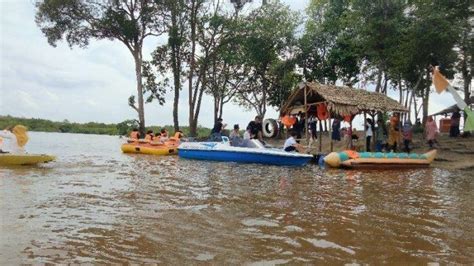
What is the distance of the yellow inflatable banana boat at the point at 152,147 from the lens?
20.1 metres

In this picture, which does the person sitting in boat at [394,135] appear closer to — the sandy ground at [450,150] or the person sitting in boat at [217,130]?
the sandy ground at [450,150]

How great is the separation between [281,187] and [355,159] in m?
6.32

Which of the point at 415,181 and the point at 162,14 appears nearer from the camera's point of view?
the point at 415,181

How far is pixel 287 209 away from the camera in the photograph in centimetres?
679

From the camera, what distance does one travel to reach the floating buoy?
71.5ft

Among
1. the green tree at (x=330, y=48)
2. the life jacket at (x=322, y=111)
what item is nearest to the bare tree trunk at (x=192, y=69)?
the green tree at (x=330, y=48)

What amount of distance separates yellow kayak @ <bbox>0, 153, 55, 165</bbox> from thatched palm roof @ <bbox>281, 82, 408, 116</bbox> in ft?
34.7

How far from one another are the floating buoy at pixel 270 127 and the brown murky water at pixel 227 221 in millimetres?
11533

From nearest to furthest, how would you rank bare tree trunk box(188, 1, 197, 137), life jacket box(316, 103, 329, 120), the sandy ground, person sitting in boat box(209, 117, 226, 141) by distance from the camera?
the sandy ground
person sitting in boat box(209, 117, 226, 141)
life jacket box(316, 103, 329, 120)
bare tree trunk box(188, 1, 197, 137)

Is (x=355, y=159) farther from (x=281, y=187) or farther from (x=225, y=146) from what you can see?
(x=281, y=187)

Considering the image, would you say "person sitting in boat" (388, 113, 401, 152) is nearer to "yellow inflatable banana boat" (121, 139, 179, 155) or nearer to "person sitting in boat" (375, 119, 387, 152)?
"person sitting in boat" (375, 119, 387, 152)

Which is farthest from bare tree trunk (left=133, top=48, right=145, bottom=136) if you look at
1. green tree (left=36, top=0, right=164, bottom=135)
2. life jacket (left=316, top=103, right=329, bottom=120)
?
life jacket (left=316, top=103, right=329, bottom=120)

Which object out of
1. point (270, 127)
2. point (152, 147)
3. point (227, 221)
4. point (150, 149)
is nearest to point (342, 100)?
point (270, 127)

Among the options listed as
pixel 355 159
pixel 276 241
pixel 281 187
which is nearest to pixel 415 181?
pixel 355 159
